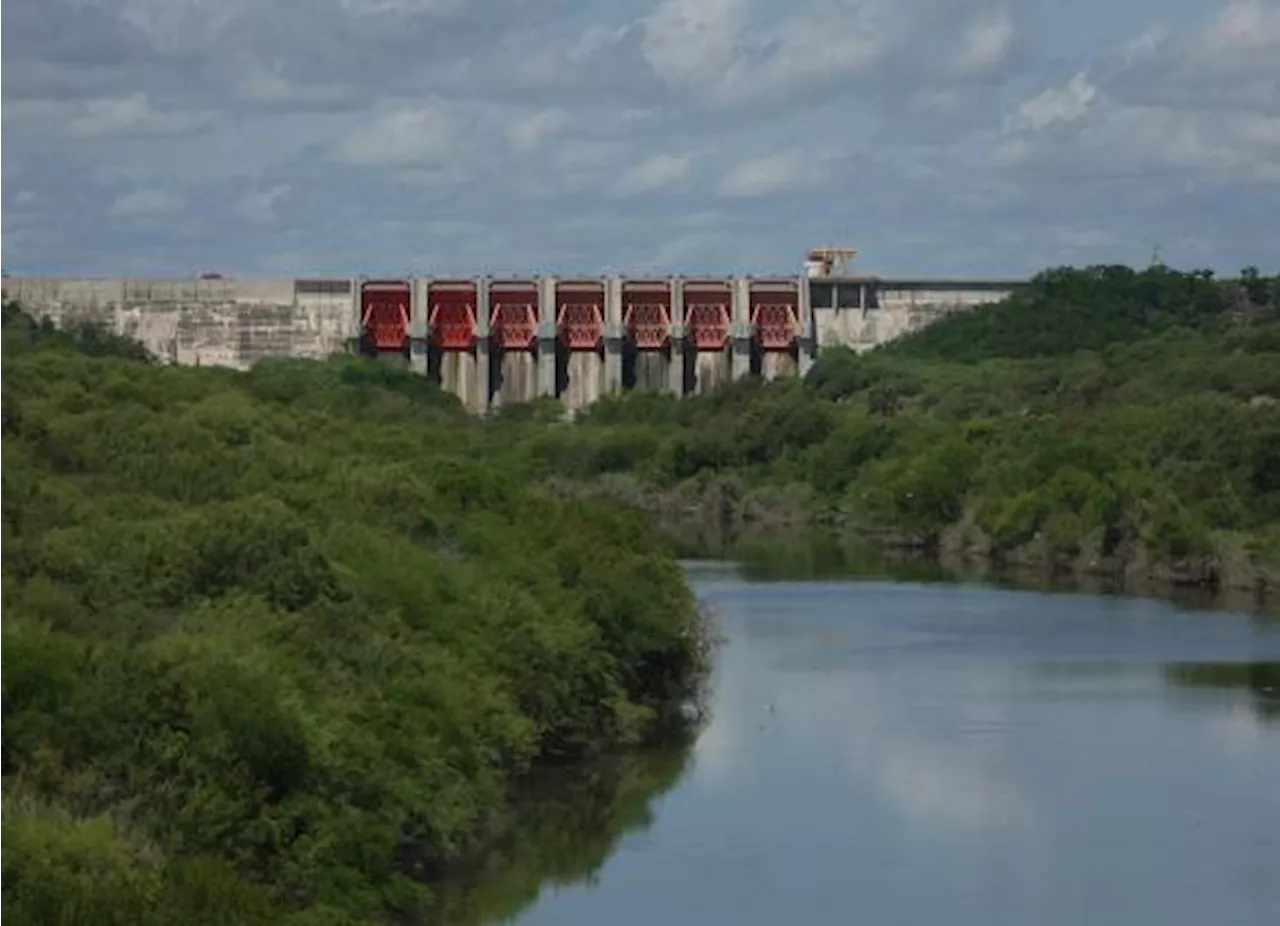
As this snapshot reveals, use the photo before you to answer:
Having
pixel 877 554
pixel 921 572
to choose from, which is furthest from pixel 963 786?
pixel 877 554

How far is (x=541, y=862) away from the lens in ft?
123

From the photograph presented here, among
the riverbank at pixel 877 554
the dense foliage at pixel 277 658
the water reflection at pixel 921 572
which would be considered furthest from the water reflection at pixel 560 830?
the water reflection at pixel 921 572

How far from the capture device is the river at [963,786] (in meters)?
35.6

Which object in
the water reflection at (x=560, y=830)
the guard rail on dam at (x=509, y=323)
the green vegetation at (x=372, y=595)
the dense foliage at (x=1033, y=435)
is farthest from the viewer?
the guard rail on dam at (x=509, y=323)

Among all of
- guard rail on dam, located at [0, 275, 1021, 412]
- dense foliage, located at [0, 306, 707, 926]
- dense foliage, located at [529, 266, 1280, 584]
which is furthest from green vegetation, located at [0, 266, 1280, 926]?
guard rail on dam, located at [0, 275, 1021, 412]

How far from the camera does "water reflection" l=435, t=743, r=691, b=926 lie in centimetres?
3472

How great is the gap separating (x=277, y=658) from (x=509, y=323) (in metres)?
86.4

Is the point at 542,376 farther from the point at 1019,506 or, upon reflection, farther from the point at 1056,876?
the point at 1056,876

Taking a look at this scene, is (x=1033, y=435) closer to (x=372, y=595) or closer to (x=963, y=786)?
(x=963, y=786)

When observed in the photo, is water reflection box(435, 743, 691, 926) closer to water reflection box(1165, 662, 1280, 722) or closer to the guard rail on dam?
water reflection box(1165, 662, 1280, 722)

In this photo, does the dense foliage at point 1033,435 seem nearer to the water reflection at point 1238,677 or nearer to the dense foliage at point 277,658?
the water reflection at point 1238,677

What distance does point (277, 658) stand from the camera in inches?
1307

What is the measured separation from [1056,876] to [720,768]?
27.9 feet

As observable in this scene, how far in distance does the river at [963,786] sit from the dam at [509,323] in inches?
2138
